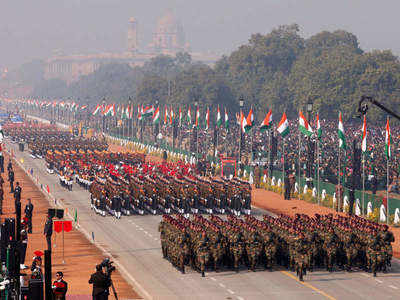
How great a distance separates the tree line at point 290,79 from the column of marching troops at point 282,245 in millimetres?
73854

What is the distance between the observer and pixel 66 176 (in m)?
57.7

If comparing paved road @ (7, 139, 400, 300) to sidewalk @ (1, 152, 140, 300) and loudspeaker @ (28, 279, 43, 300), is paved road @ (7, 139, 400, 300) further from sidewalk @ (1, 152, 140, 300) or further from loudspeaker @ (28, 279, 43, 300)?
loudspeaker @ (28, 279, 43, 300)

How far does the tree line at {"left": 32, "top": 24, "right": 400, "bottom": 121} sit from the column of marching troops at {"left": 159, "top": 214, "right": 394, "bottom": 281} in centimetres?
7385

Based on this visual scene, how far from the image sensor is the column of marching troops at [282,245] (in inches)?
1144

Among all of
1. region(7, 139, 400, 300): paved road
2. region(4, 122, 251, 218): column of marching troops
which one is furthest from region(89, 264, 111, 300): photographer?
region(4, 122, 251, 218): column of marching troops

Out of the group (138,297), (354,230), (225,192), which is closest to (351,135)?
(225,192)

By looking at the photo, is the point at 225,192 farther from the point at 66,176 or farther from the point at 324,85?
the point at 324,85

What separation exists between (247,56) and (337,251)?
12655 centimetres

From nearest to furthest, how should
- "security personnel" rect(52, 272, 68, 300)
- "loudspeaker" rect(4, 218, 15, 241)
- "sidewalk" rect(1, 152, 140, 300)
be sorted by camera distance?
"security personnel" rect(52, 272, 68, 300) → "loudspeaker" rect(4, 218, 15, 241) → "sidewalk" rect(1, 152, 140, 300)

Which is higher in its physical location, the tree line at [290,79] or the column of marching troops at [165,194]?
the tree line at [290,79]

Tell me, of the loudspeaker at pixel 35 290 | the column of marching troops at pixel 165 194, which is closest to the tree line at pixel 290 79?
the column of marching troops at pixel 165 194

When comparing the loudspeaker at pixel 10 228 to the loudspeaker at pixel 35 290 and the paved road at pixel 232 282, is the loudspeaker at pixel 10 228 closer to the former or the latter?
the paved road at pixel 232 282

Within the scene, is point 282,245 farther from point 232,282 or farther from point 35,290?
point 35,290

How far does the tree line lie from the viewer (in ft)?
370
